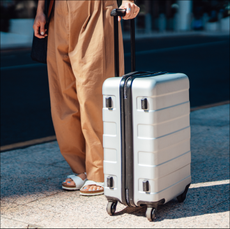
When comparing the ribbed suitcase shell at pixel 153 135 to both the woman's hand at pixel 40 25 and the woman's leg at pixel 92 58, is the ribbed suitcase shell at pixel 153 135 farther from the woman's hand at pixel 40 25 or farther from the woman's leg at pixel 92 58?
the woman's hand at pixel 40 25

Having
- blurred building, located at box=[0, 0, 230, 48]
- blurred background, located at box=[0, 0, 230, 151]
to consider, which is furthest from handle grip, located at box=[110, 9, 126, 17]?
blurred building, located at box=[0, 0, 230, 48]

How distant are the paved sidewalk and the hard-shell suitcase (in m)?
0.11

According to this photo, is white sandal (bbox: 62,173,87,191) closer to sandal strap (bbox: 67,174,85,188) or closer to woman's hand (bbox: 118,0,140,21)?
sandal strap (bbox: 67,174,85,188)

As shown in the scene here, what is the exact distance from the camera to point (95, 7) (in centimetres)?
254

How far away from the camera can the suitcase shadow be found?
225 centimetres

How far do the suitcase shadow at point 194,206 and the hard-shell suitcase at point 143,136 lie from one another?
0.10m

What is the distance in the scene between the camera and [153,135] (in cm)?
206

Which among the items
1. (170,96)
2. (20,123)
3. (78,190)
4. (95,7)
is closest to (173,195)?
(170,96)

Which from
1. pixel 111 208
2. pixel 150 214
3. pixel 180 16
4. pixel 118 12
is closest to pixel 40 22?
pixel 118 12

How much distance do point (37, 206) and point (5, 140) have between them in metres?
2.24

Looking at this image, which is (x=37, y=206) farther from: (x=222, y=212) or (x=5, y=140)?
(x=5, y=140)

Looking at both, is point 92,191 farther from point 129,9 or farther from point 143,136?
point 129,9

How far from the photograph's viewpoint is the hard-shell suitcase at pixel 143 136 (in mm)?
2057

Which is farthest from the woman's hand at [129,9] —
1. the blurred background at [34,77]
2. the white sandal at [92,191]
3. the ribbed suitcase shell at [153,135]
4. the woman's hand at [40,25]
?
the blurred background at [34,77]
